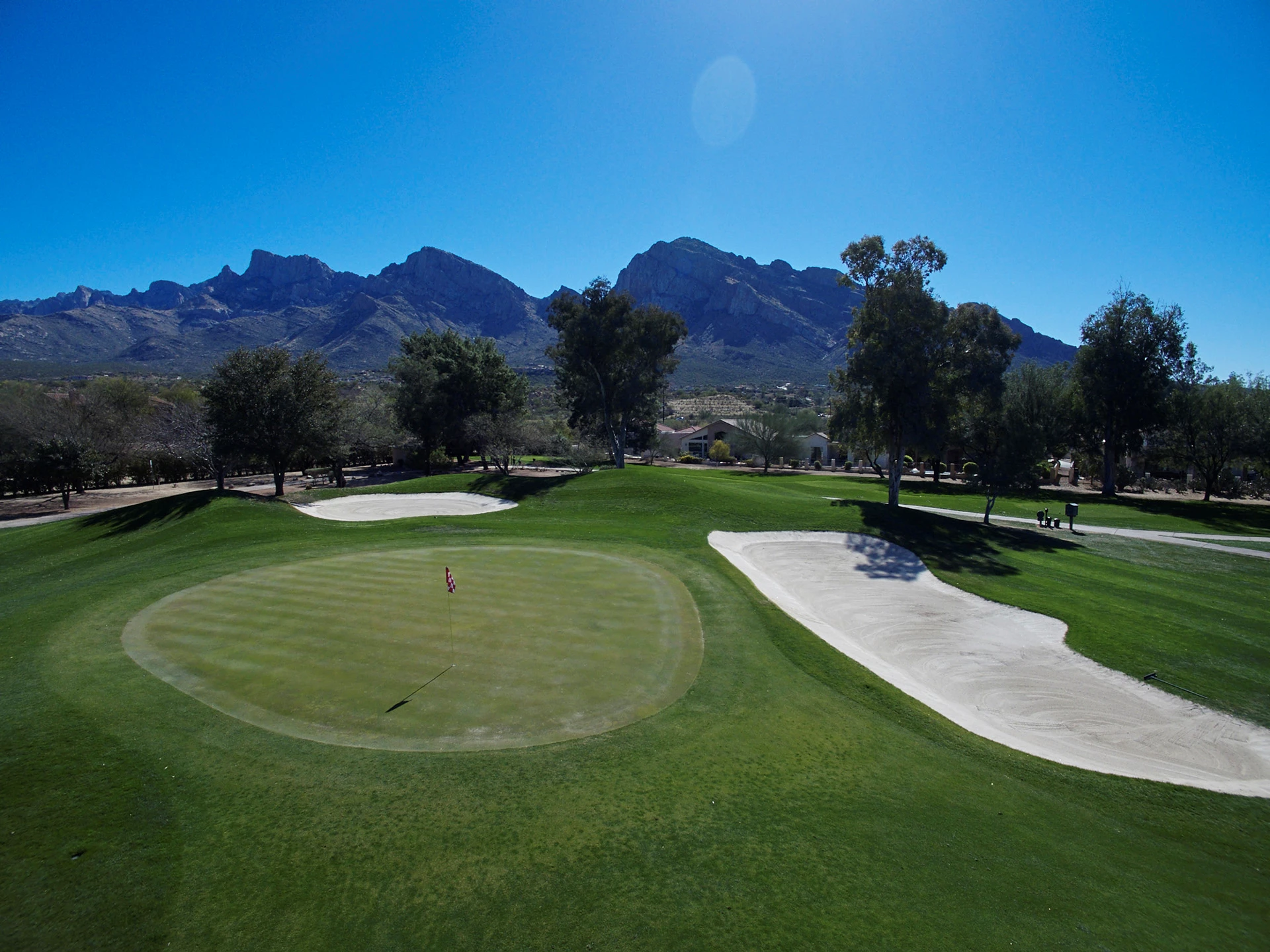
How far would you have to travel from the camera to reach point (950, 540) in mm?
25641

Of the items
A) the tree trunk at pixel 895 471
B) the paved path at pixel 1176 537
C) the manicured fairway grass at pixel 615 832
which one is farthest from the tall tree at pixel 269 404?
the paved path at pixel 1176 537

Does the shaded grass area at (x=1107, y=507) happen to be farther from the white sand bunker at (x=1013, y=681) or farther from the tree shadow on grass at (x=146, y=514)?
the tree shadow on grass at (x=146, y=514)

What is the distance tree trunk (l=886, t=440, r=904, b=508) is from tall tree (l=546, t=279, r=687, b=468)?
1931cm

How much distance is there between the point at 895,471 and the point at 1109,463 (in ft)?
90.1

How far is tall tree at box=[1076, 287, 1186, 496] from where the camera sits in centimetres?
4350

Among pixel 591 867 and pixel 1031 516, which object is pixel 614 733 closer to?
pixel 591 867

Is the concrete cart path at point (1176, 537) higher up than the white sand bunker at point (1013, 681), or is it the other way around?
the concrete cart path at point (1176, 537)

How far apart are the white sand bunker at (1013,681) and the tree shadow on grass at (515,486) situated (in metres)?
15.7

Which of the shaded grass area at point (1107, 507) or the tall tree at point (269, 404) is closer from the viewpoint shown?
the tall tree at point (269, 404)

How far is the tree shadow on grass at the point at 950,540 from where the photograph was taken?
21.5 metres

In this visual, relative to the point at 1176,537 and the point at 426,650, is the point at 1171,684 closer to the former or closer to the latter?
the point at 426,650

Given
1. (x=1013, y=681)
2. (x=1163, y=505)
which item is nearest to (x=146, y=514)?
(x=1013, y=681)

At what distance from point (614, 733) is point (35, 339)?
26242 cm

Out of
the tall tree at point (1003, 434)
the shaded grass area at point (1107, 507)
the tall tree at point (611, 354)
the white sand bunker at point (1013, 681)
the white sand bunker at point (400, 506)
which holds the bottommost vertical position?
the white sand bunker at point (1013, 681)
